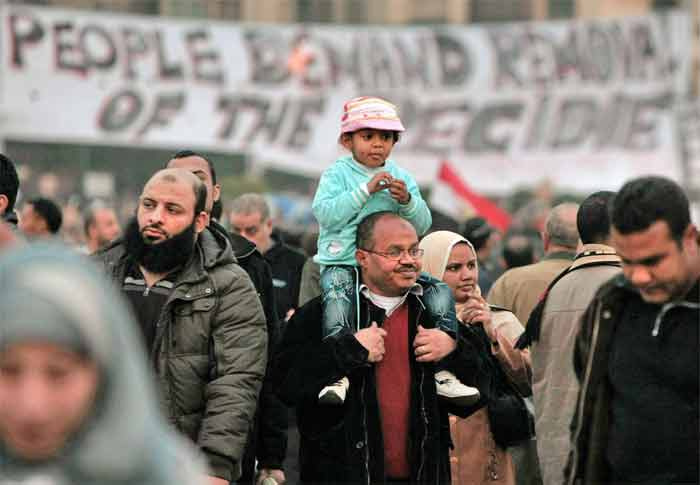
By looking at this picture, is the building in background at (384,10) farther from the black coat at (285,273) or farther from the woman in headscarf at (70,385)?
the woman in headscarf at (70,385)

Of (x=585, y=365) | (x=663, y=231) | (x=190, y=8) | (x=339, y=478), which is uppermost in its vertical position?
(x=190, y=8)

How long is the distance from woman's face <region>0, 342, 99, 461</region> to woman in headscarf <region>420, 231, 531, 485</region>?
167 inches

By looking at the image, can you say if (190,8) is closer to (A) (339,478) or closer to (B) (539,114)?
(B) (539,114)

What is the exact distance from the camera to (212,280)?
5828mm

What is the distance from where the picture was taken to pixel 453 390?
5750 millimetres

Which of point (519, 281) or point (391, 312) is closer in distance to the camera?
point (391, 312)

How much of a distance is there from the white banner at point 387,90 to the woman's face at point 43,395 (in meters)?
24.5

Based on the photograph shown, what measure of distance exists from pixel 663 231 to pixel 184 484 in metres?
2.32

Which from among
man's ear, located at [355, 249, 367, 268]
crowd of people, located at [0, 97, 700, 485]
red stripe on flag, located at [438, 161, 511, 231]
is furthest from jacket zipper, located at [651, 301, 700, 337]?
red stripe on flag, located at [438, 161, 511, 231]

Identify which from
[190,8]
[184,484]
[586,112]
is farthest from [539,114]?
[184,484]

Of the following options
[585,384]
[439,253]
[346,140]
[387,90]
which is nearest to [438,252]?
[439,253]

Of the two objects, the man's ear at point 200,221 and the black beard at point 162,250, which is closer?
the black beard at point 162,250

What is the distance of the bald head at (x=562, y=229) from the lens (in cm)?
805

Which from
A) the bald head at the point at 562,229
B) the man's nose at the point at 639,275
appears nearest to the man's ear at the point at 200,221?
the man's nose at the point at 639,275
